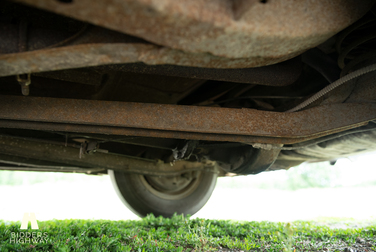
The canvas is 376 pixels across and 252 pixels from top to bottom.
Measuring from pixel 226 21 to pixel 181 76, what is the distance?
0.52m

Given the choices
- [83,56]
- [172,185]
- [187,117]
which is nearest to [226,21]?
[83,56]

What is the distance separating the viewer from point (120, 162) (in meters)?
2.28

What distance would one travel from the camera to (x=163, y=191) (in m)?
2.88

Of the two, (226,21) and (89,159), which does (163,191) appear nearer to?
(89,159)

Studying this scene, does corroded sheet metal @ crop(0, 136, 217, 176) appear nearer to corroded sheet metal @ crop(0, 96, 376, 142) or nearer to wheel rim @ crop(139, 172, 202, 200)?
wheel rim @ crop(139, 172, 202, 200)

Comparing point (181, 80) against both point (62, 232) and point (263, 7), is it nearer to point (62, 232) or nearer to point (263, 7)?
point (263, 7)

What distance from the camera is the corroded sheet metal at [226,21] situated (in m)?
0.65

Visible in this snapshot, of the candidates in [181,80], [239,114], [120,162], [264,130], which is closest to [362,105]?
[264,130]

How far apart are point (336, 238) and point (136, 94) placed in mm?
1755

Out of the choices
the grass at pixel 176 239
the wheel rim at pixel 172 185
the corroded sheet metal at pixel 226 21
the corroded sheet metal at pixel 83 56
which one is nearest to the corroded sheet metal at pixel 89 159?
the wheel rim at pixel 172 185

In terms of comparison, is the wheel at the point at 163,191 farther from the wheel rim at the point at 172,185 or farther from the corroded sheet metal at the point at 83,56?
the corroded sheet metal at the point at 83,56

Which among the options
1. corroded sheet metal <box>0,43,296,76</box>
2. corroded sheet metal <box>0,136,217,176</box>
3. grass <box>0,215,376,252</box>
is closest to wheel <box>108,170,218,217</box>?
corroded sheet metal <box>0,136,217,176</box>

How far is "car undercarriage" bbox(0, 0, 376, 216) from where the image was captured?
76 cm

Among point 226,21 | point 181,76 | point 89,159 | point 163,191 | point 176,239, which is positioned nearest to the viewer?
point 226,21
